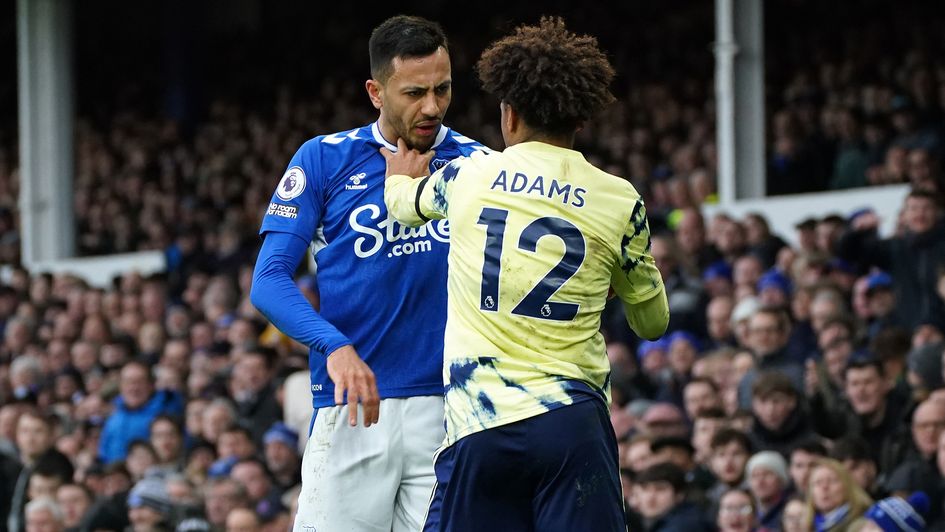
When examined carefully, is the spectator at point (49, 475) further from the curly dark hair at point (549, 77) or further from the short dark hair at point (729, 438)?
the curly dark hair at point (549, 77)

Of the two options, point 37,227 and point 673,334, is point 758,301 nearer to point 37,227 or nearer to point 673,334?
point 673,334

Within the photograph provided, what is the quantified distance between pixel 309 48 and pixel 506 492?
18.5 meters

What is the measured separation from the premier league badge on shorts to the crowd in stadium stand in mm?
3735

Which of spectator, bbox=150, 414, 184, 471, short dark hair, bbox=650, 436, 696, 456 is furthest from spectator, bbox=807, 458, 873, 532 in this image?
spectator, bbox=150, 414, 184, 471

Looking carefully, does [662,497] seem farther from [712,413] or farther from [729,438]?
[712,413]

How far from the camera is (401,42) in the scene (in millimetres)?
5523

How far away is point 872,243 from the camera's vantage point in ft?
36.3

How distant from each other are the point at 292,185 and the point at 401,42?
0.57m

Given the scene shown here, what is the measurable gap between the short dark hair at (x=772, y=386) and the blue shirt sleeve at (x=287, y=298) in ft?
14.2

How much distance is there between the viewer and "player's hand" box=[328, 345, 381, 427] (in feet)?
16.6

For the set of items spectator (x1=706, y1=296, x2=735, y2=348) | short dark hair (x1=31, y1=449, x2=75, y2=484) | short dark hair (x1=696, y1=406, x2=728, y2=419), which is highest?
spectator (x1=706, y1=296, x2=735, y2=348)

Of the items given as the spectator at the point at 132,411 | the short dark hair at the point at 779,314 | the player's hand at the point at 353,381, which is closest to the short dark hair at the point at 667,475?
the short dark hair at the point at 779,314

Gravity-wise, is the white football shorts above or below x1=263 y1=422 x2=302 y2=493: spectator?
above

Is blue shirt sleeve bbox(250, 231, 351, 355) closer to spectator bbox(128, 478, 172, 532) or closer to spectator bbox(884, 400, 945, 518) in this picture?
spectator bbox(884, 400, 945, 518)
